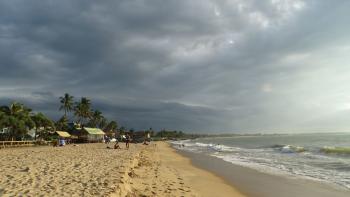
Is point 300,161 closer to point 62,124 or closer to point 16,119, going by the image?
point 16,119

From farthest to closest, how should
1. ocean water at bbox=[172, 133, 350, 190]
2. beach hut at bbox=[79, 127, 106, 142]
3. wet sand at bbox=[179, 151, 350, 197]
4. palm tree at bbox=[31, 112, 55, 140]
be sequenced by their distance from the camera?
beach hut at bbox=[79, 127, 106, 142]
palm tree at bbox=[31, 112, 55, 140]
ocean water at bbox=[172, 133, 350, 190]
wet sand at bbox=[179, 151, 350, 197]

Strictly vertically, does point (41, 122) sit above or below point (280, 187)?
above

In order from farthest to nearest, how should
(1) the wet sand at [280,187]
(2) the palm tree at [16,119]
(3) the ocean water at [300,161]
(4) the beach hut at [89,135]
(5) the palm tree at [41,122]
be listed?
(4) the beach hut at [89,135] < (5) the palm tree at [41,122] < (2) the palm tree at [16,119] < (3) the ocean water at [300,161] < (1) the wet sand at [280,187]

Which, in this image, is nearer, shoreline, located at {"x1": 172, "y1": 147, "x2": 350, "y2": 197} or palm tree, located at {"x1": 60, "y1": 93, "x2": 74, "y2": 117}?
shoreline, located at {"x1": 172, "y1": 147, "x2": 350, "y2": 197}

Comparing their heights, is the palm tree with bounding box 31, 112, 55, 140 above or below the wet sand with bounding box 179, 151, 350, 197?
above

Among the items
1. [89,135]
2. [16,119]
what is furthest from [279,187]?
[89,135]

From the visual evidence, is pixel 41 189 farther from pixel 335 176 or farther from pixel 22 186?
pixel 335 176

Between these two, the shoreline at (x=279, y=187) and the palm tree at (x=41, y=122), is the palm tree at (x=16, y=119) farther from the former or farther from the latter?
the shoreline at (x=279, y=187)

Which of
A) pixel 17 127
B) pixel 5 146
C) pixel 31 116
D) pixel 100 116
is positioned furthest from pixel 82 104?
pixel 5 146

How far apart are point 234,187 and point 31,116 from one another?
49528mm

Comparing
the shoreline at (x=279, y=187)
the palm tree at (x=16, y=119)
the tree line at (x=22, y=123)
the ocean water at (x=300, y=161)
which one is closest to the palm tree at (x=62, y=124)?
the tree line at (x=22, y=123)

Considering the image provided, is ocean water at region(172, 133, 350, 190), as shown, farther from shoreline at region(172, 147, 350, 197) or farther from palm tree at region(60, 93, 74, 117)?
palm tree at region(60, 93, 74, 117)

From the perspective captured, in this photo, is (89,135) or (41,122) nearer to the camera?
(41,122)

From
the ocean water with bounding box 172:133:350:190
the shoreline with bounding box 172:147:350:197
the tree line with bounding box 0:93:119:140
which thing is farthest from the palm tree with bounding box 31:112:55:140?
the shoreline with bounding box 172:147:350:197
